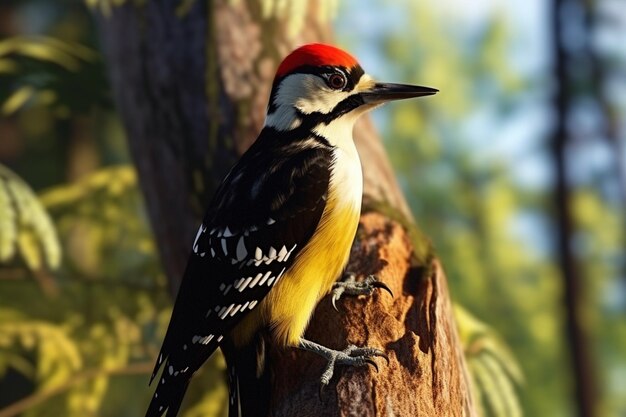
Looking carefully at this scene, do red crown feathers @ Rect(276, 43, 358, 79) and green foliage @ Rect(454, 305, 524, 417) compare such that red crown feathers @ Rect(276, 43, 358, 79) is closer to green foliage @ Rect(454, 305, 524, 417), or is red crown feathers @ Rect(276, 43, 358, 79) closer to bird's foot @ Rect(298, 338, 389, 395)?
bird's foot @ Rect(298, 338, 389, 395)

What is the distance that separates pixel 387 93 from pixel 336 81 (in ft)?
0.70

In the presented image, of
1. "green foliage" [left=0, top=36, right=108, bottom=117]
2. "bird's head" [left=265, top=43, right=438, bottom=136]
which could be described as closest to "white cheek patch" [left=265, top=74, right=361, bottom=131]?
"bird's head" [left=265, top=43, right=438, bottom=136]

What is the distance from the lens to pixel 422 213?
15.0m

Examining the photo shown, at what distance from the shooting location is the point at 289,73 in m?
3.77

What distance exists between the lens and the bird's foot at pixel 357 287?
355 cm

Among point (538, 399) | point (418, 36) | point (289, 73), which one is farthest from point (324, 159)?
point (418, 36)

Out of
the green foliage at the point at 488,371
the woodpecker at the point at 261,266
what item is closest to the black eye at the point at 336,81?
the woodpecker at the point at 261,266

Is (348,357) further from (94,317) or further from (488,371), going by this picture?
(94,317)

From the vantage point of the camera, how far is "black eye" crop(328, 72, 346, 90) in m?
3.76

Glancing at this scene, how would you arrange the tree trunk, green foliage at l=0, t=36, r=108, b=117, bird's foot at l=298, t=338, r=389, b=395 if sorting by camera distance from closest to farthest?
bird's foot at l=298, t=338, r=389, b=395 < the tree trunk < green foliage at l=0, t=36, r=108, b=117

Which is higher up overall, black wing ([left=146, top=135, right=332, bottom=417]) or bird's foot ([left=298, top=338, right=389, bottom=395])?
black wing ([left=146, top=135, right=332, bottom=417])

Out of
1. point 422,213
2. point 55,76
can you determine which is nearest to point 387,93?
point 55,76

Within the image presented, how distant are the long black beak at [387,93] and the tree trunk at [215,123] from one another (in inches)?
20.8

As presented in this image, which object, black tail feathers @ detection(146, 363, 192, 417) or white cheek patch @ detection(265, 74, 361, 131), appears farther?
white cheek patch @ detection(265, 74, 361, 131)
